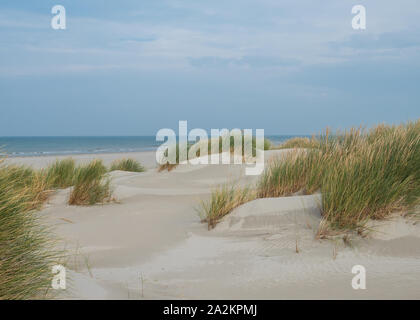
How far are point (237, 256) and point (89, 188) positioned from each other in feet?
13.4

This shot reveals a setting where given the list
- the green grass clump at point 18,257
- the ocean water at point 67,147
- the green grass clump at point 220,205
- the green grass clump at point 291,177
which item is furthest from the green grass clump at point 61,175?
the ocean water at point 67,147

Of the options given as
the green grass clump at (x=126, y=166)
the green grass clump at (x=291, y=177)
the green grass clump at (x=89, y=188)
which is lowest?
the green grass clump at (x=126, y=166)

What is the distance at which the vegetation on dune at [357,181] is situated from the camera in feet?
15.0

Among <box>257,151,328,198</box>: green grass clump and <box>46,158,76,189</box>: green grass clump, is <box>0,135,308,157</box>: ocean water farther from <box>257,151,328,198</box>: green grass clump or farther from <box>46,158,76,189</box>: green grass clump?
<box>257,151,328,198</box>: green grass clump

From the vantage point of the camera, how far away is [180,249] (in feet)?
16.1

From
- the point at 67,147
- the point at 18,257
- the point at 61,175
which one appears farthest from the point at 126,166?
the point at 67,147

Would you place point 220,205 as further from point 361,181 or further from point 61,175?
point 61,175

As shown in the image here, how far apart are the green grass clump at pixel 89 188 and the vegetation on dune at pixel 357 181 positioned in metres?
2.82

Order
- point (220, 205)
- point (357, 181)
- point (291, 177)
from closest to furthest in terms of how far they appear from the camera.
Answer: point (357, 181), point (220, 205), point (291, 177)

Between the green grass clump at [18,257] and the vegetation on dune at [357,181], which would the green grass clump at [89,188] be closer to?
the vegetation on dune at [357,181]

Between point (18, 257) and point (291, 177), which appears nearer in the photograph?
point (18, 257)

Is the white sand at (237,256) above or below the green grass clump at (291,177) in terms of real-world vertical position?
below

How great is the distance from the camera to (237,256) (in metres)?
4.43

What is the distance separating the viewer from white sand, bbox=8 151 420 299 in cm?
347
